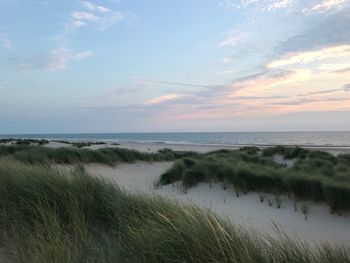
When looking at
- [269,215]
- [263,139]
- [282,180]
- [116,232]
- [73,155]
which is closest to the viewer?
[116,232]

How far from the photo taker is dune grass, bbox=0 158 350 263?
352 centimetres

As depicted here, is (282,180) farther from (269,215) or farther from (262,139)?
(262,139)

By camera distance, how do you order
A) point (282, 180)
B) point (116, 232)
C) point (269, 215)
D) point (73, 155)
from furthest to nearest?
point (73, 155) → point (282, 180) → point (269, 215) → point (116, 232)

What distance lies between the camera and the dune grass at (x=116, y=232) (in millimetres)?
3518

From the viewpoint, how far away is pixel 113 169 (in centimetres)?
1789

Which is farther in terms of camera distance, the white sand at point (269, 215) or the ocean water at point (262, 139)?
the ocean water at point (262, 139)

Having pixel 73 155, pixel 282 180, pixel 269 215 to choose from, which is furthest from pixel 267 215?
pixel 73 155

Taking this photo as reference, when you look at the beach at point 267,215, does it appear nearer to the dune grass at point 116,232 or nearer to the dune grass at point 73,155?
the dune grass at point 116,232

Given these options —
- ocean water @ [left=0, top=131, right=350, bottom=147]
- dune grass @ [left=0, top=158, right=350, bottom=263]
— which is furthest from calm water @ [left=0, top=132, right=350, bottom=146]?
dune grass @ [left=0, top=158, right=350, bottom=263]

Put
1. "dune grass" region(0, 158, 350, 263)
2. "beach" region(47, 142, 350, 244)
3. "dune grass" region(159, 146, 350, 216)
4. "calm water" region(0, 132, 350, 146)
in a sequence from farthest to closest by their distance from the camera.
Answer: "calm water" region(0, 132, 350, 146), "dune grass" region(159, 146, 350, 216), "beach" region(47, 142, 350, 244), "dune grass" region(0, 158, 350, 263)

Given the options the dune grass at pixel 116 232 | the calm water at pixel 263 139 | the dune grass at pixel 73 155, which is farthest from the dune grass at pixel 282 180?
the calm water at pixel 263 139

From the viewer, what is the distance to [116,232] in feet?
15.3

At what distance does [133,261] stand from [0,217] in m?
2.62

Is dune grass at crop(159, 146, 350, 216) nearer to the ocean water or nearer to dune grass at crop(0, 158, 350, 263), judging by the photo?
dune grass at crop(0, 158, 350, 263)
